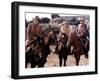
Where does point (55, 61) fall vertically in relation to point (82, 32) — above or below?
below

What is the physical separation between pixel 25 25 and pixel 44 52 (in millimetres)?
169

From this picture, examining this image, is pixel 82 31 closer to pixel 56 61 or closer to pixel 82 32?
pixel 82 32

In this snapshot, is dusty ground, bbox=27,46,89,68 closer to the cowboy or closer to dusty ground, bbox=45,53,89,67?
dusty ground, bbox=45,53,89,67

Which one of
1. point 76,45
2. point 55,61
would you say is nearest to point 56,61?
point 55,61

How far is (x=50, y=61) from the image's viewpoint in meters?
1.47

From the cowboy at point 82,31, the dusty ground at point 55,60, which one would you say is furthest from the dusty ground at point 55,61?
the cowboy at point 82,31

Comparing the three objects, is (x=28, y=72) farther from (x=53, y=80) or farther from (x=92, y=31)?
(x=92, y=31)

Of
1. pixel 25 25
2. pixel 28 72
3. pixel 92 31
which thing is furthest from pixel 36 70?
pixel 92 31

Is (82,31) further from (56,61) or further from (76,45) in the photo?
(56,61)

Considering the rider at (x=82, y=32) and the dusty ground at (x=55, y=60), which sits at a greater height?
the rider at (x=82, y=32)

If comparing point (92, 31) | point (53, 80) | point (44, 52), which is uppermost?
point (92, 31)

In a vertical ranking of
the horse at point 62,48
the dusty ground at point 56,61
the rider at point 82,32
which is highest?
the rider at point 82,32

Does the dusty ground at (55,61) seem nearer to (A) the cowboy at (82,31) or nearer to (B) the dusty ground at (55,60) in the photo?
(B) the dusty ground at (55,60)

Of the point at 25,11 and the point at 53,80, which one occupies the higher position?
the point at 25,11
